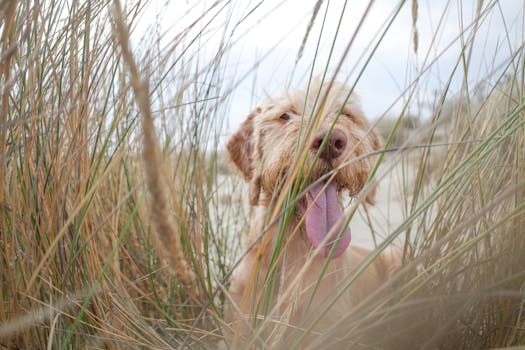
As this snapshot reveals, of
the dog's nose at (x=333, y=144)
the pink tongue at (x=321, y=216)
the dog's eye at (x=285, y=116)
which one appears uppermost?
the dog's eye at (x=285, y=116)

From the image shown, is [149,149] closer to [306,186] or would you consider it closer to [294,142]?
[306,186]

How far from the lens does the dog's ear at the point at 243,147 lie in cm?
301

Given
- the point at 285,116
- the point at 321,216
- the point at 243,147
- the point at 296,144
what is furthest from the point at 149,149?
the point at 243,147

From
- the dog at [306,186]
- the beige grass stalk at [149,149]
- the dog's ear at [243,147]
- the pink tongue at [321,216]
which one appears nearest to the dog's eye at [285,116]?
the dog at [306,186]

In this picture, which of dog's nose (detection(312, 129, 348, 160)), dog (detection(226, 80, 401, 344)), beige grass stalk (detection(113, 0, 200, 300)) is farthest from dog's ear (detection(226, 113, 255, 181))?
beige grass stalk (detection(113, 0, 200, 300))

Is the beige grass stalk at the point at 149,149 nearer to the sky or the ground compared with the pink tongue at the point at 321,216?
nearer to the sky

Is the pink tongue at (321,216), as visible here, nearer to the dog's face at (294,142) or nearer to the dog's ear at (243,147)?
the dog's face at (294,142)

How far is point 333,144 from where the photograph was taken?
2.06 m

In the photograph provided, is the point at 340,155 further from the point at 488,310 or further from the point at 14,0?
the point at 14,0

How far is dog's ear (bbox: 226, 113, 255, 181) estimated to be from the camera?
9.86 feet

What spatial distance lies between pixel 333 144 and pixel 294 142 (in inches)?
11.8

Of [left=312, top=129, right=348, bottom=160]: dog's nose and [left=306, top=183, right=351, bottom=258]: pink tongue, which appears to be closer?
[left=312, top=129, right=348, bottom=160]: dog's nose

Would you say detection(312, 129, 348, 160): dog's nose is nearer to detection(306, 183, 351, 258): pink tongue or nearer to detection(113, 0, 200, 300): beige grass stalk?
detection(306, 183, 351, 258): pink tongue

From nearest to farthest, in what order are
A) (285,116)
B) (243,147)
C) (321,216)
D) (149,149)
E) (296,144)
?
(149,149)
(296,144)
(321,216)
(285,116)
(243,147)
